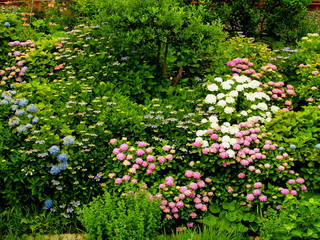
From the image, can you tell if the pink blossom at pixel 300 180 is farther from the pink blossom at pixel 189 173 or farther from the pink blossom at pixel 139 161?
the pink blossom at pixel 139 161

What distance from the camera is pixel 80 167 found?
4.21 meters

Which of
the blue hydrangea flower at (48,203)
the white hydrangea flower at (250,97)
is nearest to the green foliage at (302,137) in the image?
the white hydrangea flower at (250,97)

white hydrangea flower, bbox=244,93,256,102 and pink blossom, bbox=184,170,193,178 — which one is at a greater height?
white hydrangea flower, bbox=244,93,256,102

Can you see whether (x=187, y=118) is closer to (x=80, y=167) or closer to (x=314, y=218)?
(x=80, y=167)

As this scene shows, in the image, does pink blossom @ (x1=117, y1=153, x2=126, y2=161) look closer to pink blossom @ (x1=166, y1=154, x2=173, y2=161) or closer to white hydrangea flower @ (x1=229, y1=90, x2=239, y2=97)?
pink blossom @ (x1=166, y1=154, x2=173, y2=161)

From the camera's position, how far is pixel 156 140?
463 centimetres

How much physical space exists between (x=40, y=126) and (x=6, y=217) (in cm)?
100

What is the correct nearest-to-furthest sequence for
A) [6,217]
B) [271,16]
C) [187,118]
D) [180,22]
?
1. [6,217]
2. [187,118]
3. [180,22]
4. [271,16]

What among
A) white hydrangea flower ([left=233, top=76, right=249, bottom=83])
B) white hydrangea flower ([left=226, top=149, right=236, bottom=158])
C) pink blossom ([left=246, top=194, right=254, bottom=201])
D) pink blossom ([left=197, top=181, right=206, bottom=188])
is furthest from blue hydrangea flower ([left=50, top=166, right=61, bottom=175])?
white hydrangea flower ([left=233, top=76, right=249, bottom=83])

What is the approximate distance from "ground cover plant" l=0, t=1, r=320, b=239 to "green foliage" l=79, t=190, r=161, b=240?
0.04 feet

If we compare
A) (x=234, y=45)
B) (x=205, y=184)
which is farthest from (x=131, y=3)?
(x=205, y=184)

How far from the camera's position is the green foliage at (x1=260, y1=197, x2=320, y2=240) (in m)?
3.28

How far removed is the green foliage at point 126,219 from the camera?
11.1ft

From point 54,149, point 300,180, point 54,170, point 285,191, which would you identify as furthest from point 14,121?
point 300,180
